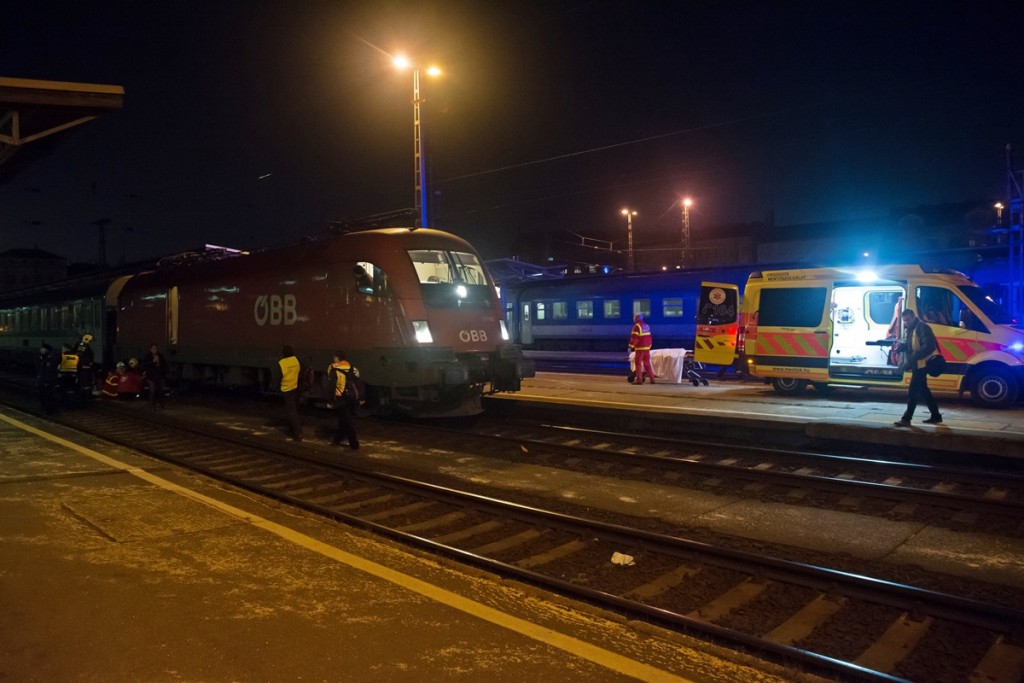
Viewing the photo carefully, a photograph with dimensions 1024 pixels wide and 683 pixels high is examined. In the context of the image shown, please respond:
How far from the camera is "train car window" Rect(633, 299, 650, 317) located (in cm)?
2691

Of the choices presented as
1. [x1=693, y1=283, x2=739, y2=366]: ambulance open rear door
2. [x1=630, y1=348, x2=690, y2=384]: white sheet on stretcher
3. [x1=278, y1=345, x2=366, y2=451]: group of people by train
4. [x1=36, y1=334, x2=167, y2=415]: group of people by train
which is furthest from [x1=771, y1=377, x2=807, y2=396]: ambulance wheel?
[x1=36, y1=334, x2=167, y2=415]: group of people by train

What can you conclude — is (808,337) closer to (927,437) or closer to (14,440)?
(927,437)

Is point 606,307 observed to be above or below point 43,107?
below

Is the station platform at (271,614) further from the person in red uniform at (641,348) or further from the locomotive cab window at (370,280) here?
the person in red uniform at (641,348)

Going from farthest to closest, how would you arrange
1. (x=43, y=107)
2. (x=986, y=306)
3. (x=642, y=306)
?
(x=642, y=306) → (x=986, y=306) → (x=43, y=107)

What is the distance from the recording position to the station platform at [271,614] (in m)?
3.76

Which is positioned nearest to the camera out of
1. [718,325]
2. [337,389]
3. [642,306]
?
[337,389]

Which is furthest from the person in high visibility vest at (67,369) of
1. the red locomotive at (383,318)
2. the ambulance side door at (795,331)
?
the ambulance side door at (795,331)

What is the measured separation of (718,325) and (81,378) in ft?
48.3

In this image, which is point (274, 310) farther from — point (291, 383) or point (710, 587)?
point (710, 587)

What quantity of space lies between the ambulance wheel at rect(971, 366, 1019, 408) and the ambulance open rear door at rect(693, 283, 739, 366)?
4.89 meters

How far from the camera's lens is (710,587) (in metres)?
5.32

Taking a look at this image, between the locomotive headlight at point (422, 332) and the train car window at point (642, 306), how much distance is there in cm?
1661

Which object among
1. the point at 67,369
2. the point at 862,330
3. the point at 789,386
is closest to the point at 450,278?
the point at 789,386
